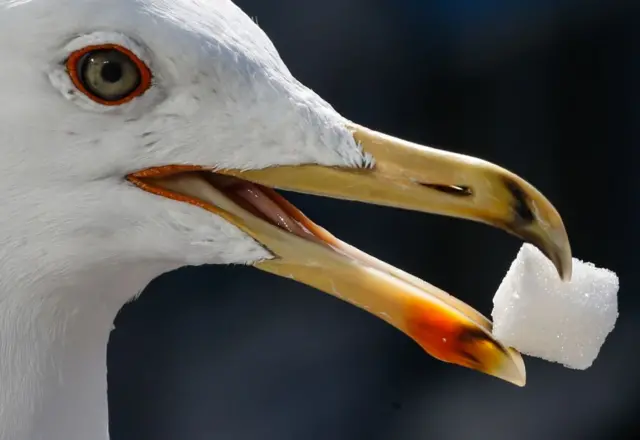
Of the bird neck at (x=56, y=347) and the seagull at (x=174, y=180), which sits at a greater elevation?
the seagull at (x=174, y=180)

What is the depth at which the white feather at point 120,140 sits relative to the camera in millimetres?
661

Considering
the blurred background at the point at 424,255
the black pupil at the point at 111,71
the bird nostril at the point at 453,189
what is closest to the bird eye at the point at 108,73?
the black pupil at the point at 111,71

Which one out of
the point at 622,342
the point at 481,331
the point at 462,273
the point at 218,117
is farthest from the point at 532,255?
the point at 622,342

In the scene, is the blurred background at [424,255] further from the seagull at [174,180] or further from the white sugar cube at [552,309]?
the seagull at [174,180]

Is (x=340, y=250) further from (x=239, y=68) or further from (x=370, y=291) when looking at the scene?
(x=239, y=68)

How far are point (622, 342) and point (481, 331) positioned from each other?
5.03 feet

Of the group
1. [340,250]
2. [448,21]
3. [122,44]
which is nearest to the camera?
[122,44]

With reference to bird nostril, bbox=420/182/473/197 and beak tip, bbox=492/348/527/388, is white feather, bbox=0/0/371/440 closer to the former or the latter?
bird nostril, bbox=420/182/473/197

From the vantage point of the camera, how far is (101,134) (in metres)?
0.68

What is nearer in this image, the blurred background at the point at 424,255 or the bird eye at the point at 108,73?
the bird eye at the point at 108,73

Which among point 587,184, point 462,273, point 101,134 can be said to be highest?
point 101,134

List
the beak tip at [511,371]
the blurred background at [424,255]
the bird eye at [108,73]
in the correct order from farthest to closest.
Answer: the blurred background at [424,255] → the beak tip at [511,371] → the bird eye at [108,73]

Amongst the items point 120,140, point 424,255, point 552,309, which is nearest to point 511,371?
point 552,309

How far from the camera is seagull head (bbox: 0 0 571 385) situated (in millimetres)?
664
